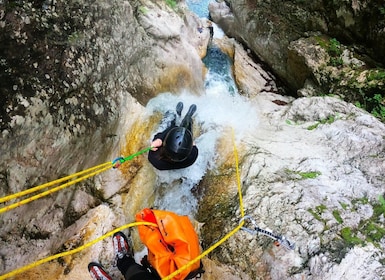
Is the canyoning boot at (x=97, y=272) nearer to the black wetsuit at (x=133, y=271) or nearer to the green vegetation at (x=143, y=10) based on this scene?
the black wetsuit at (x=133, y=271)

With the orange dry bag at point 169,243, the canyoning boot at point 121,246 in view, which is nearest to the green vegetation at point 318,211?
the orange dry bag at point 169,243

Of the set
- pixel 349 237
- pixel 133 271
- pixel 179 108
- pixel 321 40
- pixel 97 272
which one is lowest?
pixel 97 272

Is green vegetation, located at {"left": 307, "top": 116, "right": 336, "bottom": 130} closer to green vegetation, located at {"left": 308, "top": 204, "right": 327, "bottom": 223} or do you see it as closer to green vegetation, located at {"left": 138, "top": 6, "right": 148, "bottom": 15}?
green vegetation, located at {"left": 308, "top": 204, "right": 327, "bottom": 223}

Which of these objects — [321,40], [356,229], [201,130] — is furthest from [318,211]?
[321,40]

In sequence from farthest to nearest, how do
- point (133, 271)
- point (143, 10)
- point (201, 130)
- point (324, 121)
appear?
1. point (143, 10)
2. point (201, 130)
3. point (324, 121)
4. point (133, 271)

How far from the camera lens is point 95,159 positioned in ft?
15.6

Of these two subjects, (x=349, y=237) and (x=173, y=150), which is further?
(x=173, y=150)

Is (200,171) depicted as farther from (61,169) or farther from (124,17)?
(124,17)

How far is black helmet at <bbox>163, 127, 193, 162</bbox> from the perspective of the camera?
4383 millimetres

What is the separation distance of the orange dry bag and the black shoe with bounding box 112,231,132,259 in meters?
0.69

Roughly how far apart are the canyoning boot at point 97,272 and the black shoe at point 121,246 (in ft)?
0.85

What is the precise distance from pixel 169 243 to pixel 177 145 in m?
1.37

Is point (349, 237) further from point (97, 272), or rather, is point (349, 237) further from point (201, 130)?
point (201, 130)

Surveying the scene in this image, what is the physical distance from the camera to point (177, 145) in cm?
439
